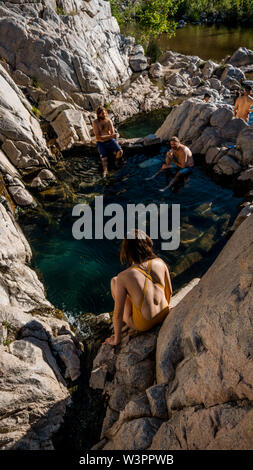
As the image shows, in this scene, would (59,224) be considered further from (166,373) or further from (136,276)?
(166,373)

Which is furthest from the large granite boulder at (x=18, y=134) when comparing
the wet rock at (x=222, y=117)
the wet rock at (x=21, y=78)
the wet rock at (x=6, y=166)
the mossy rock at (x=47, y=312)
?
the wet rock at (x=222, y=117)

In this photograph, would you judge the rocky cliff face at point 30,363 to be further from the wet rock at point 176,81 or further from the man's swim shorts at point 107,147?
the wet rock at point 176,81

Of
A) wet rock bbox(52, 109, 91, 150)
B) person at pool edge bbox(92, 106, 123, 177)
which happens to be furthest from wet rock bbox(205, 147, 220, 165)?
→ wet rock bbox(52, 109, 91, 150)

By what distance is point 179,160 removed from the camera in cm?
977

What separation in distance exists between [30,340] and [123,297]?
4.99 ft

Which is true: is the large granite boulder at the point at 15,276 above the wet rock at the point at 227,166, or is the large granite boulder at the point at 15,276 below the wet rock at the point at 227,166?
below

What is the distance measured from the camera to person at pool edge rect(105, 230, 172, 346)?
11.3 ft

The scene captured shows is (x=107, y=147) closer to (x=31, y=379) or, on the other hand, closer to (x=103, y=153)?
(x=103, y=153)

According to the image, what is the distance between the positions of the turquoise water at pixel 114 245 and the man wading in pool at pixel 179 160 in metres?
0.34

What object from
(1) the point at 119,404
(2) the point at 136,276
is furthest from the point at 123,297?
(1) the point at 119,404

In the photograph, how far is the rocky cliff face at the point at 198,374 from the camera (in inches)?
87.1

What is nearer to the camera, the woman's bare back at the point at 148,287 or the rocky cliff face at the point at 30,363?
the rocky cliff face at the point at 30,363

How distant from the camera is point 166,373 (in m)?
3.07

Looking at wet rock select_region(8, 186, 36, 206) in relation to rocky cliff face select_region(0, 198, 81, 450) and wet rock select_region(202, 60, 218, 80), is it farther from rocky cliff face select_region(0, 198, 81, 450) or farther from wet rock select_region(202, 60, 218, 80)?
wet rock select_region(202, 60, 218, 80)
